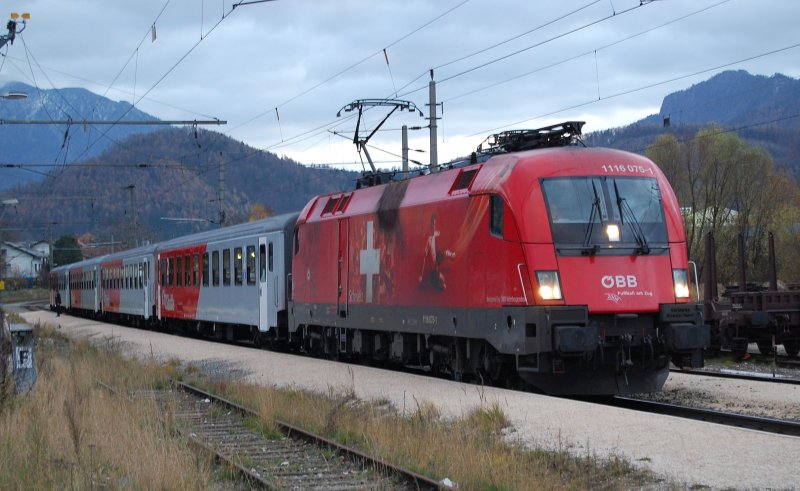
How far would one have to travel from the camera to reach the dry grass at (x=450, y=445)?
26.4ft

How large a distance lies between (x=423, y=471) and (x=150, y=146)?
16587 cm

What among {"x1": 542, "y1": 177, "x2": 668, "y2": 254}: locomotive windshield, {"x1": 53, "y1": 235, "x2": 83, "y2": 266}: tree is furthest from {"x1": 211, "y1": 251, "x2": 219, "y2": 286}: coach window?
{"x1": 53, "y1": 235, "x2": 83, "y2": 266}: tree

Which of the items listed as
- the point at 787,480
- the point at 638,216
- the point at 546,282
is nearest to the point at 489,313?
the point at 546,282

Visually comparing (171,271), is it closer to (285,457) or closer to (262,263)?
(262,263)

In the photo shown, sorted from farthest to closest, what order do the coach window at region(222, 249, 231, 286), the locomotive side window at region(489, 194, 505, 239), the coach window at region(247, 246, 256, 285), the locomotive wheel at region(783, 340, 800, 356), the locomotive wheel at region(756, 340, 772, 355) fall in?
the coach window at region(222, 249, 231, 286) < the coach window at region(247, 246, 256, 285) < the locomotive wheel at region(756, 340, 772, 355) < the locomotive wheel at region(783, 340, 800, 356) < the locomotive side window at region(489, 194, 505, 239)

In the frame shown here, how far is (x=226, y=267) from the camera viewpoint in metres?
28.2

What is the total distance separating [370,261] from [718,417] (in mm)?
7838

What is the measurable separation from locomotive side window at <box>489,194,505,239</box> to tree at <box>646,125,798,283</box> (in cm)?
3739

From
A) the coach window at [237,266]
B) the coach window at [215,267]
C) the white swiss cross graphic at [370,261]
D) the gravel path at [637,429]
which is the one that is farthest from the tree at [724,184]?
the gravel path at [637,429]

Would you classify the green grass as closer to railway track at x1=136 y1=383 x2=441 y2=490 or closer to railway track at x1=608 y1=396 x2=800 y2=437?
railway track at x1=136 y1=383 x2=441 y2=490

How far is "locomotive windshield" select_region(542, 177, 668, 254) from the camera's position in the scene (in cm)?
1308

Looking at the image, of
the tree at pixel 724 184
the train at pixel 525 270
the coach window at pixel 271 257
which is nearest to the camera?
the train at pixel 525 270

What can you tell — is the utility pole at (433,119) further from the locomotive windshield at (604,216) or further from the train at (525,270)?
the locomotive windshield at (604,216)

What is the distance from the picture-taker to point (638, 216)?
13.5 m
